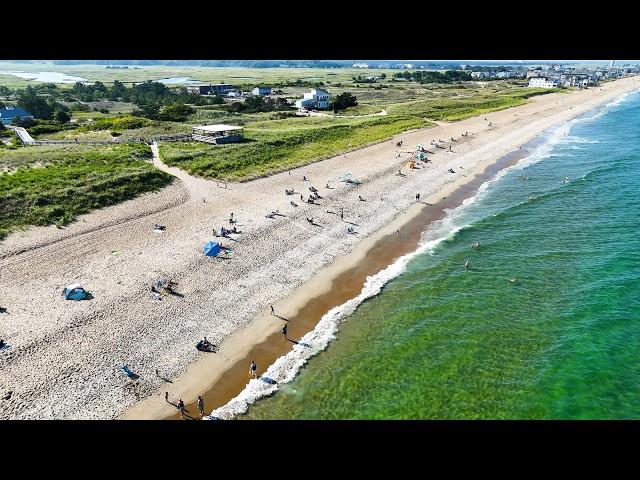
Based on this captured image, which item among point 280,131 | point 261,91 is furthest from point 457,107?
point 261,91

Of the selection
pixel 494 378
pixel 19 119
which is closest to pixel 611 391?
pixel 494 378

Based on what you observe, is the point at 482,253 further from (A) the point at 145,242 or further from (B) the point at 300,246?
(A) the point at 145,242

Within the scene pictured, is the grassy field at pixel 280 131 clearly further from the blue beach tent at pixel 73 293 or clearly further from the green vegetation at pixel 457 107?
the blue beach tent at pixel 73 293

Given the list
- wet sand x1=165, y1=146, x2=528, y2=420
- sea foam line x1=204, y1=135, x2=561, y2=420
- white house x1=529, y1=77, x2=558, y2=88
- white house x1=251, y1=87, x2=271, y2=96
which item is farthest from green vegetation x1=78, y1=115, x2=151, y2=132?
white house x1=529, y1=77, x2=558, y2=88

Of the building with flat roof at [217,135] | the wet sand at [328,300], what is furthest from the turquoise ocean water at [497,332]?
the building with flat roof at [217,135]

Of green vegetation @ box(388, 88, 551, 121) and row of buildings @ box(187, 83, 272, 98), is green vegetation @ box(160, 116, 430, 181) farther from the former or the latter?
row of buildings @ box(187, 83, 272, 98)
